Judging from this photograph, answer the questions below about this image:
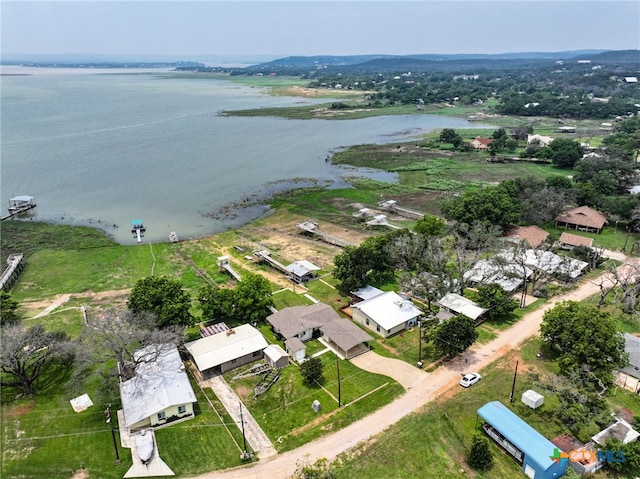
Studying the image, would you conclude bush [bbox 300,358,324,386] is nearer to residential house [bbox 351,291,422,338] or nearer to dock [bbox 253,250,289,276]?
residential house [bbox 351,291,422,338]

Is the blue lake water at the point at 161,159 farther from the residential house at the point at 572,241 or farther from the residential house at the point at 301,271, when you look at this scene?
the residential house at the point at 572,241

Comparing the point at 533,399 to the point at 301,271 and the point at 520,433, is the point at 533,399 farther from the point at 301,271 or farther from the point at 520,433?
the point at 301,271

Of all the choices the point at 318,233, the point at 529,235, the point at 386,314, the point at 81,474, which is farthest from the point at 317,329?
the point at 529,235

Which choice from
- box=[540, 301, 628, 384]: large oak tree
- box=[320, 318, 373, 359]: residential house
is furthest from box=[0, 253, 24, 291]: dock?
box=[540, 301, 628, 384]: large oak tree

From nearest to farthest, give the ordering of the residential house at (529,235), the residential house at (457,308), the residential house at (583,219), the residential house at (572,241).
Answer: the residential house at (457,308) → the residential house at (572,241) → the residential house at (529,235) → the residential house at (583,219)

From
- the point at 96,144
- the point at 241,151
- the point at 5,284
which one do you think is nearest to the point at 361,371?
→ the point at 5,284

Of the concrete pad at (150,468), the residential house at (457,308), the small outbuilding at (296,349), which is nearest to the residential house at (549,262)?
the residential house at (457,308)
